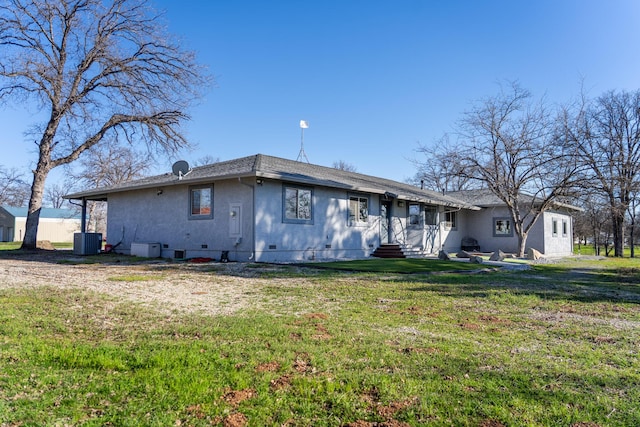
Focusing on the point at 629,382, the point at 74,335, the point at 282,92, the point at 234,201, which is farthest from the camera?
the point at 282,92

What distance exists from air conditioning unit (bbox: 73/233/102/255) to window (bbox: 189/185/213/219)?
5437 mm

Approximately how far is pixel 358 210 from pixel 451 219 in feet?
28.9

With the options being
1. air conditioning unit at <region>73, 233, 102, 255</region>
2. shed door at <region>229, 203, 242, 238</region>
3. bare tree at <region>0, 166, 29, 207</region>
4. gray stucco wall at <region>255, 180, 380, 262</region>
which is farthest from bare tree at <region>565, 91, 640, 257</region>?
bare tree at <region>0, 166, 29, 207</region>

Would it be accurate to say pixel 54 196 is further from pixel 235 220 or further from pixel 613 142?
pixel 613 142

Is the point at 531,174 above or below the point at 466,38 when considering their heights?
below

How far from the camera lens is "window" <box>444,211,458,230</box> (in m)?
23.0

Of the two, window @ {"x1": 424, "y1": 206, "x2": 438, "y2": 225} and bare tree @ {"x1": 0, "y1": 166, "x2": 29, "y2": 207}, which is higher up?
bare tree @ {"x1": 0, "y1": 166, "x2": 29, "y2": 207}

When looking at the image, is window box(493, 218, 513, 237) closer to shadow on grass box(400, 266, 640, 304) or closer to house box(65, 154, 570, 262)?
house box(65, 154, 570, 262)

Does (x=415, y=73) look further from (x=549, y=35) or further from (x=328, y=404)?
(x=328, y=404)

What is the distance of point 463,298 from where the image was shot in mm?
7273

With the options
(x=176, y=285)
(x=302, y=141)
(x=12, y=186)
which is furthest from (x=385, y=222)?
(x=12, y=186)

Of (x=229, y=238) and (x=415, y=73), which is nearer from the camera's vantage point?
(x=229, y=238)

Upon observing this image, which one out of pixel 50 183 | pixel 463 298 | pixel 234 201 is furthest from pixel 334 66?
pixel 50 183

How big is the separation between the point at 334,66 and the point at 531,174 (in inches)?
400
